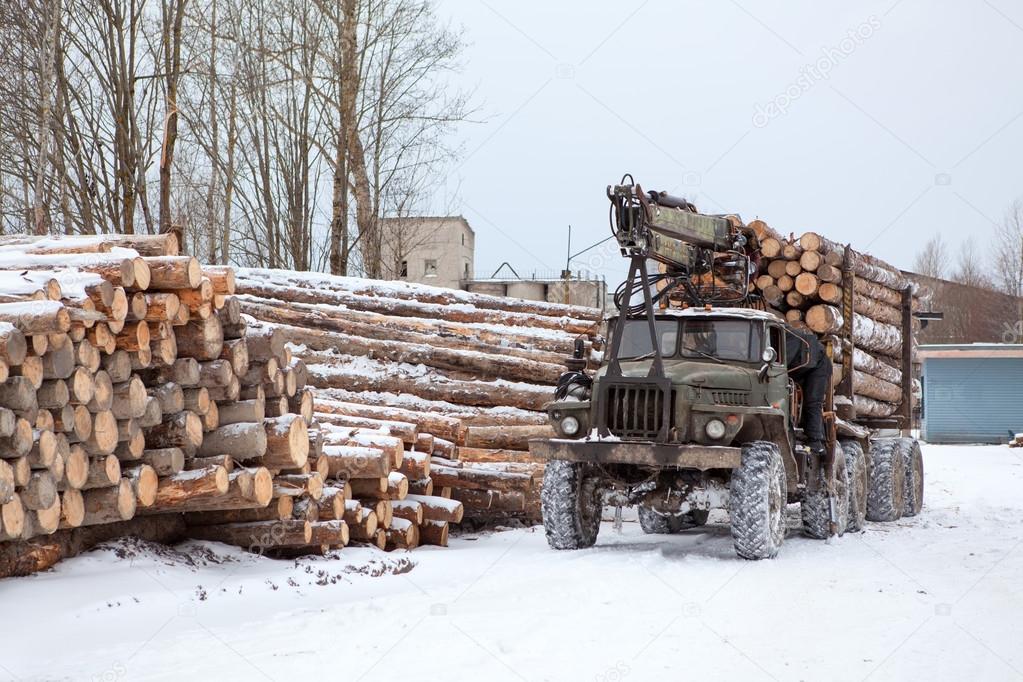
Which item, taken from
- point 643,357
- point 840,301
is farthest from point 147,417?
point 840,301

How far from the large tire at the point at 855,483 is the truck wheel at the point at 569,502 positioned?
3.83 meters

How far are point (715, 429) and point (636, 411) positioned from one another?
75 cm

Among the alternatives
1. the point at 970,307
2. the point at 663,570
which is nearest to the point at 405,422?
the point at 663,570

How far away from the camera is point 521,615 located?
7383mm

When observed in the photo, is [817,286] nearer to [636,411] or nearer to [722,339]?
[722,339]

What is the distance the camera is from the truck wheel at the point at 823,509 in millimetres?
12094

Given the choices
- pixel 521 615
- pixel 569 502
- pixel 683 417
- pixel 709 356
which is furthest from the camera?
pixel 709 356

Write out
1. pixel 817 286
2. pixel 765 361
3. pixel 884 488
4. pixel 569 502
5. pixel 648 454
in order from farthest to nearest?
pixel 884 488 → pixel 817 286 → pixel 765 361 → pixel 569 502 → pixel 648 454

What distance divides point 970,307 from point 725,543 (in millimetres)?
54386

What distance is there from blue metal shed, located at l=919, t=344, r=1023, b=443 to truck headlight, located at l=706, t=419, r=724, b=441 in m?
27.9

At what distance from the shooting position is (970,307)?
60.5 m

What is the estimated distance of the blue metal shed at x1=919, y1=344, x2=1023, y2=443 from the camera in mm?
35844

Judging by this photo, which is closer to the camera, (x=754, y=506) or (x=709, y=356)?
(x=754, y=506)

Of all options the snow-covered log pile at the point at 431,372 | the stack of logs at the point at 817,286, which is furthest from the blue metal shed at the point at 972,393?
the stack of logs at the point at 817,286
